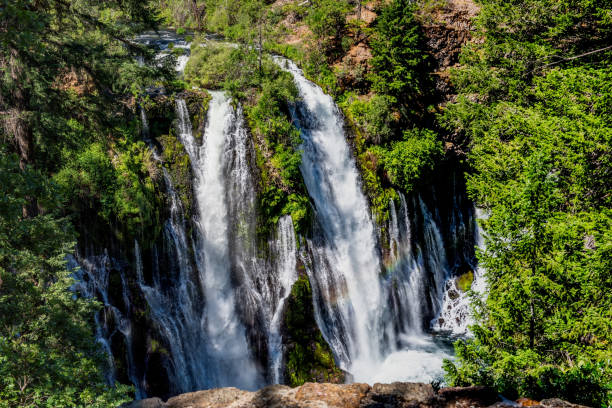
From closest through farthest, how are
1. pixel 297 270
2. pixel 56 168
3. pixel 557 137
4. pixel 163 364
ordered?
pixel 557 137 < pixel 56 168 < pixel 163 364 < pixel 297 270

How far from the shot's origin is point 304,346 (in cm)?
1277

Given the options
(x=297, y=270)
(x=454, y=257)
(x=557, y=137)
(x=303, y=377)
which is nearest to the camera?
(x=557, y=137)

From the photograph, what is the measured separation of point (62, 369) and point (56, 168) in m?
7.36

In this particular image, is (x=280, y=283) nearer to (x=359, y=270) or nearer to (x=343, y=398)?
(x=359, y=270)

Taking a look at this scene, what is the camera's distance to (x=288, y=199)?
1397 centimetres

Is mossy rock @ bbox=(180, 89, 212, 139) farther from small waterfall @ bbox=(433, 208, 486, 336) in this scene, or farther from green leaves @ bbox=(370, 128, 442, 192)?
small waterfall @ bbox=(433, 208, 486, 336)

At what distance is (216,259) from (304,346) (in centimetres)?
450

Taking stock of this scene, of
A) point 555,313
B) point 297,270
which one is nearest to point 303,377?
point 297,270

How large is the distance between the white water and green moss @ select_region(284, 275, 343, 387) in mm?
1342

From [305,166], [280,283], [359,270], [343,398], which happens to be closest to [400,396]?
[343,398]

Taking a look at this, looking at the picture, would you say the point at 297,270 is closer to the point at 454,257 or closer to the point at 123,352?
the point at 123,352

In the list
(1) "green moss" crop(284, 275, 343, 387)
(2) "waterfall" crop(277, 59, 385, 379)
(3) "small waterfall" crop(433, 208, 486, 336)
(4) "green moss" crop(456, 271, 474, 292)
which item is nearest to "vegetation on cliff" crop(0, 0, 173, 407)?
(1) "green moss" crop(284, 275, 343, 387)

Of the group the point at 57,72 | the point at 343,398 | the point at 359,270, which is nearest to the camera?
the point at 343,398

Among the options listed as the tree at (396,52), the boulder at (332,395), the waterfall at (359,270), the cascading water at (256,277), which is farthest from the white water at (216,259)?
the tree at (396,52)
